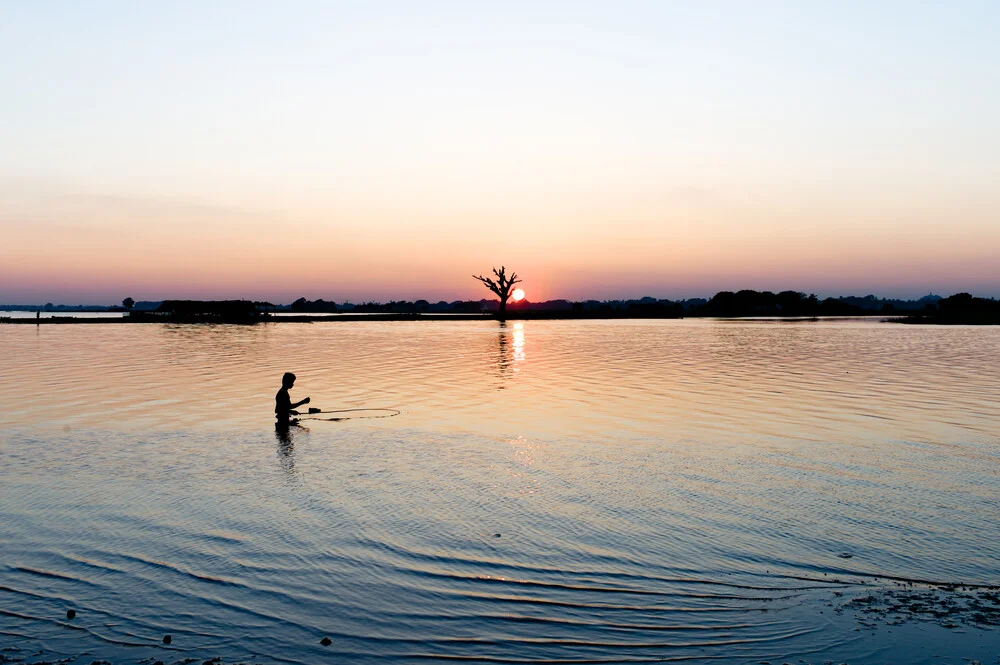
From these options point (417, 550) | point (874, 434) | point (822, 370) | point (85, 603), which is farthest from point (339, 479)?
point (822, 370)

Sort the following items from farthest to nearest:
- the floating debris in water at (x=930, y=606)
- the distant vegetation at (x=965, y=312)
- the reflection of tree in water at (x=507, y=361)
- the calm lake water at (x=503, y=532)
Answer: the distant vegetation at (x=965, y=312), the reflection of tree in water at (x=507, y=361), the floating debris in water at (x=930, y=606), the calm lake water at (x=503, y=532)

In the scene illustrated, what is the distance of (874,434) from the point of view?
20.8 metres

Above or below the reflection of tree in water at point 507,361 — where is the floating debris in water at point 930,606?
below

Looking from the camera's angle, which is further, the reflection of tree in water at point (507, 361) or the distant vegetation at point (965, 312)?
the distant vegetation at point (965, 312)

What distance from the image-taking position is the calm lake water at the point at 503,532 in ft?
26.2

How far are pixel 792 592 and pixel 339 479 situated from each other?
9.55 meters

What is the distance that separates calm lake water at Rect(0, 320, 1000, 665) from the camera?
7.97 meters

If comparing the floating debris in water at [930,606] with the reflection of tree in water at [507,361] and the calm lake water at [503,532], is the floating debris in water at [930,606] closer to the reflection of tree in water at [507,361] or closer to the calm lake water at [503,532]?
the calm lake water at [503,532]

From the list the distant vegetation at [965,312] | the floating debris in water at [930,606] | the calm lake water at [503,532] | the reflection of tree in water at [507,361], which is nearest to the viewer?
the calm lake water at [503,532]

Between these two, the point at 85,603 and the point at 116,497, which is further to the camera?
the point at 116,497

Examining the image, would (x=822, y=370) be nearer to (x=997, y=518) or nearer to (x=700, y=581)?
(x=997, y=518)

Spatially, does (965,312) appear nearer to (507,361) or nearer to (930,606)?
(507,361)

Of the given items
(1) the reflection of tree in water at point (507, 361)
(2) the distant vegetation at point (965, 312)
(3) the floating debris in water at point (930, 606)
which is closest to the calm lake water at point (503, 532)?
(3) the floating debris in water at point (930, 606)

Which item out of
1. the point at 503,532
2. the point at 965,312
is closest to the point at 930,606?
the point at 503,532
